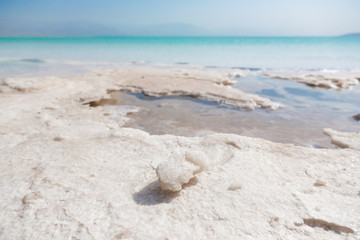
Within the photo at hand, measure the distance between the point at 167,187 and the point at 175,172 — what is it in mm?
127

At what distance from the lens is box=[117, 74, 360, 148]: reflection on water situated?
352 cm

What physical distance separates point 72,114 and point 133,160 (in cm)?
205

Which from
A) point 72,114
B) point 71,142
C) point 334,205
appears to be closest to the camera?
point 334,205

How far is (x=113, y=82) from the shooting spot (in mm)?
6578

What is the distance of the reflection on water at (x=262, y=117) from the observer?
3.52 m

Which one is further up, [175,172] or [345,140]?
[175,172]

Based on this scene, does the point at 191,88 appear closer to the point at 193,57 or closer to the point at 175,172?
the point at 175,172

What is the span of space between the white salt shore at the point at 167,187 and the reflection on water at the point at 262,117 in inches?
25.5

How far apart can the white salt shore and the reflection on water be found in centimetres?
65

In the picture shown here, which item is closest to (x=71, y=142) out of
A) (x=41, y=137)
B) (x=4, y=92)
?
(x=41, y=137)

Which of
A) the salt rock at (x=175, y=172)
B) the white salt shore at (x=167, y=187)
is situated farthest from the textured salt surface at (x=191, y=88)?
the salt rock at (x=175, y=172)

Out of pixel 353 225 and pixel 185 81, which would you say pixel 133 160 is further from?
pixel 185 81

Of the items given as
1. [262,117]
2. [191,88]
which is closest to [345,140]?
[262,117]

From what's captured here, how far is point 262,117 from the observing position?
166 inches
